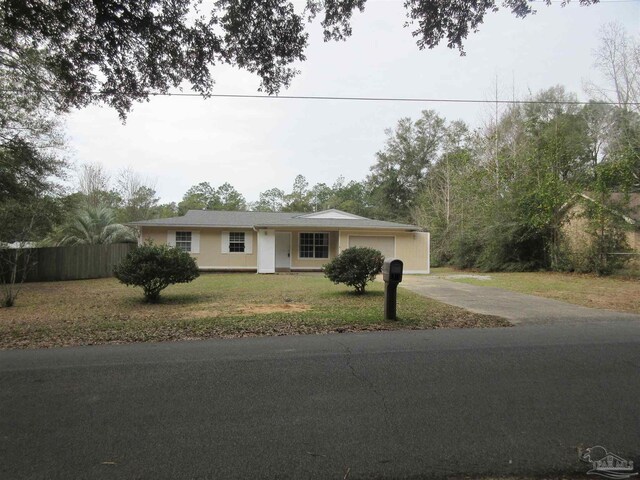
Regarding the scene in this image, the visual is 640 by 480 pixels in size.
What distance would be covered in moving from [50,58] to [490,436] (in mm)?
9198

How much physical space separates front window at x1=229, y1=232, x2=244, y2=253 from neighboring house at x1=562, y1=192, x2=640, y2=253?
56.6ft

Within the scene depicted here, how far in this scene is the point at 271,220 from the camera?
23.9 meters

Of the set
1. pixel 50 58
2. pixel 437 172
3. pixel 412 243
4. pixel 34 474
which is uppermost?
pixel 437 172

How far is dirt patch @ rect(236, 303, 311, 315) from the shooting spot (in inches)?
386

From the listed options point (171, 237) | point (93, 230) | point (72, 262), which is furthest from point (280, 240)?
point (93, 230)

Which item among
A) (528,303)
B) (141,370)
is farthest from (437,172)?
(141,370)

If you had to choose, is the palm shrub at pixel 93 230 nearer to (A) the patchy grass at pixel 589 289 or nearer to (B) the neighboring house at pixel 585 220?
(A) the patchy grass at pixel 589 289

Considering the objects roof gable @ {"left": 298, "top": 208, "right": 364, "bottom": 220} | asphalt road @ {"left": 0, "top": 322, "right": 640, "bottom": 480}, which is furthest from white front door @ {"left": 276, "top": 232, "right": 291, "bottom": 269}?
asphalt road @ {"left": 0, "top": 322, "right": 640, "bottom": 480}

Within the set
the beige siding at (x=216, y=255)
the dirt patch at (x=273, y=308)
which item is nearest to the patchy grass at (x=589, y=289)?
the dirt patch at (x=273, y=308)

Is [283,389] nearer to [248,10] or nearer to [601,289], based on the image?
[248,10]

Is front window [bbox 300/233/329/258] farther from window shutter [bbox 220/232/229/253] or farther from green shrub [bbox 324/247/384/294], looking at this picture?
green shrub [bbox 324/247/384/294]

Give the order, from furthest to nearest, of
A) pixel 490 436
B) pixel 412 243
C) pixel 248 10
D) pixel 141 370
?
pixel 412 243 → pixel 248 10 → pixel 141 370 → pixel 490 436

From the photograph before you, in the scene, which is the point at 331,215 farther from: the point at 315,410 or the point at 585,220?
the point at 315,410

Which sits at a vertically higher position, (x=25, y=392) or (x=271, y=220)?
(x=271, y=220)
